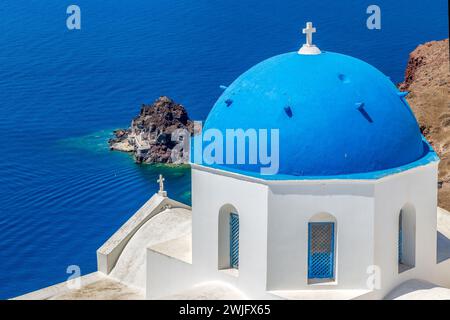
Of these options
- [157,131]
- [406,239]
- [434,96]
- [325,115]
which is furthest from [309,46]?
[157,131]

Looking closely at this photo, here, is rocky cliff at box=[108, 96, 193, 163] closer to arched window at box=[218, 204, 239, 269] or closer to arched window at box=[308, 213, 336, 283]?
arched window at box=[218, 204, 239, 269]

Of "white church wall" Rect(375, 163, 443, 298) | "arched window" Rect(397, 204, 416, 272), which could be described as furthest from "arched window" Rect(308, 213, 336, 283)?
"arched window" Rect(397, 204, 416, 272)

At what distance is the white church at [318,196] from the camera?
1633 centimetres

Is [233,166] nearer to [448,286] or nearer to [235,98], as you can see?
[235,98]

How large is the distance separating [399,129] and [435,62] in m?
44.3

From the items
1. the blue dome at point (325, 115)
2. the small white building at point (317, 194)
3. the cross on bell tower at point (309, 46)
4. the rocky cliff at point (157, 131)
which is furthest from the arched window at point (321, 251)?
the rocky cliff at point (157, 131)

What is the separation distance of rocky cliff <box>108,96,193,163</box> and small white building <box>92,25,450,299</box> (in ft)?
135

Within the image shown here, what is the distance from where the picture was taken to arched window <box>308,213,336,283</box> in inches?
655

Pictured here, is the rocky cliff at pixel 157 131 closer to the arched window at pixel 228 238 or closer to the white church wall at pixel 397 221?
the arched window at pixel 228 238

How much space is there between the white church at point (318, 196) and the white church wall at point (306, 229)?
0.06 feet

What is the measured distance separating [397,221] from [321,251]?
158cm

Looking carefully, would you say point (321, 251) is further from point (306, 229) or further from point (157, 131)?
point (157, 131)
